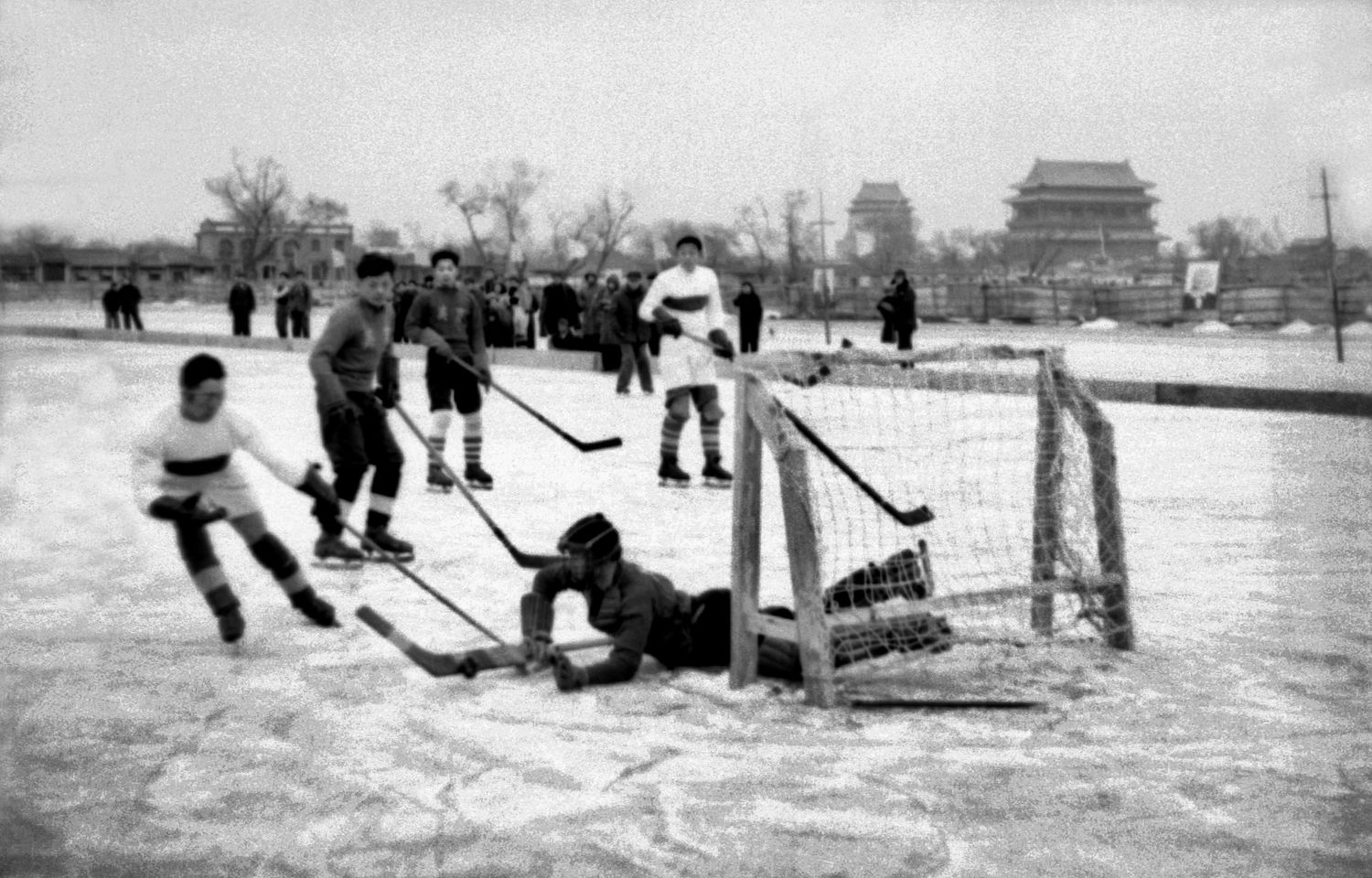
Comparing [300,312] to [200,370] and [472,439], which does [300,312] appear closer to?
[472,439]

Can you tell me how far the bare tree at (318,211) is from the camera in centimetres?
381

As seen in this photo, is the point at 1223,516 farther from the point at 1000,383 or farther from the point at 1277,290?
the point at 1277,290

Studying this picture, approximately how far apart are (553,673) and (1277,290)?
33.1m

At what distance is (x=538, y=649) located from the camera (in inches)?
175

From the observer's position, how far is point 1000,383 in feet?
18.3

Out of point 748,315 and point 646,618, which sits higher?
point 748,315

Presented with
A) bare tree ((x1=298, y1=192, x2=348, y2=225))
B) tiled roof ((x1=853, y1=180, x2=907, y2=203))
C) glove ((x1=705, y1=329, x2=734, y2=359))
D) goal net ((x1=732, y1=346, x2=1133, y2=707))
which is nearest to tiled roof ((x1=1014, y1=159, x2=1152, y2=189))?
tiled roof ((x1=853, y1=180, x2=907, y2=203))

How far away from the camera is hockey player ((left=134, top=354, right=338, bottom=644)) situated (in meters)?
4.50

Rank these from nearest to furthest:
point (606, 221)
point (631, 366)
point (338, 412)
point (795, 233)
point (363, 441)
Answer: point (338, 412) → point (363, 441) → point (631, 366) → point (606, 221) → point (795, 233)

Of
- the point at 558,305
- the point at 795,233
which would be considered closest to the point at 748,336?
the point at 558,305

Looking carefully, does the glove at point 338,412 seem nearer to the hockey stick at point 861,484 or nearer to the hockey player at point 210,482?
the hockey player at point 210,482

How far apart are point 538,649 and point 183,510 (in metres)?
1.15

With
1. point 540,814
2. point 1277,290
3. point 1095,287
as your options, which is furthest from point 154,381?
point 1095,287

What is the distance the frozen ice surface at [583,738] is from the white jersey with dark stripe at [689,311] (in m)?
2.04
